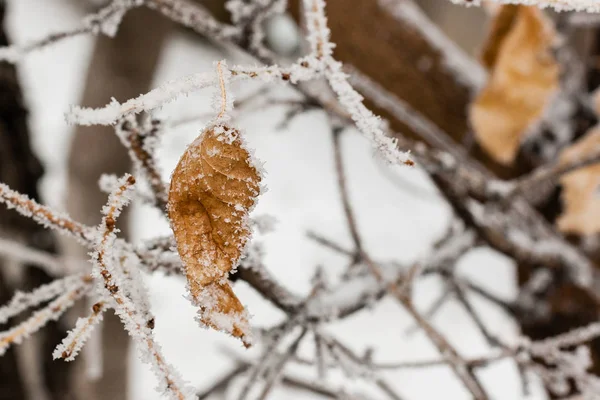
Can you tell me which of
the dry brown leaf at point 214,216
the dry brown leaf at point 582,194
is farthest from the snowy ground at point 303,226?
the dry brown leaf at point 214,216

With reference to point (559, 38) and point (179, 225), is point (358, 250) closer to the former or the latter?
point (179, 225)

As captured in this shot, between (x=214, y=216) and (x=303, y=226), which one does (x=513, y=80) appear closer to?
(x=214, y=216)

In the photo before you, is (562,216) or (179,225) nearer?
(179,225)

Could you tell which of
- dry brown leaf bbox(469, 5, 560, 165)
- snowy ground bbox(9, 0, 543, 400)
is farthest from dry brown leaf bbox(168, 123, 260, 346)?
snowy ground bbox(9, 0, 543, 400)

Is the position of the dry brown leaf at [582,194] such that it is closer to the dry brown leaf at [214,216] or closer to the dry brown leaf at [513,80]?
the dry brown leaf at [513,80]

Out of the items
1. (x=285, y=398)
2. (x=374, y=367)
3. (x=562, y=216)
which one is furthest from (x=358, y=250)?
(x=285, y=398)

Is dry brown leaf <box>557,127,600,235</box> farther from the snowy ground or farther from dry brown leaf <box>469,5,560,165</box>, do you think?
the snowy ground
